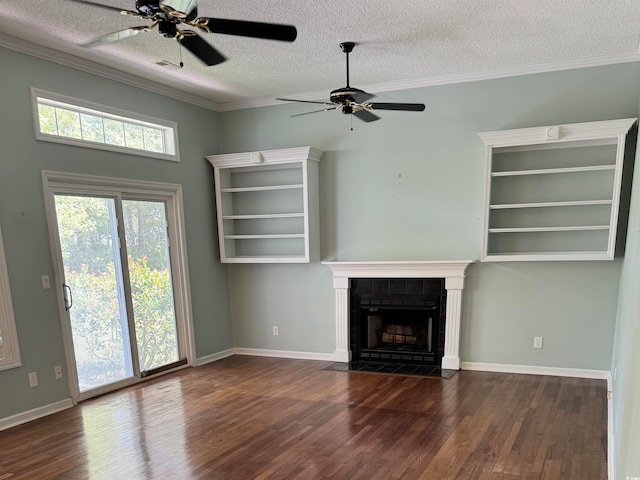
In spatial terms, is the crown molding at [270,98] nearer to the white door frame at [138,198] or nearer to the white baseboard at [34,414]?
the white door frame at [138,198]

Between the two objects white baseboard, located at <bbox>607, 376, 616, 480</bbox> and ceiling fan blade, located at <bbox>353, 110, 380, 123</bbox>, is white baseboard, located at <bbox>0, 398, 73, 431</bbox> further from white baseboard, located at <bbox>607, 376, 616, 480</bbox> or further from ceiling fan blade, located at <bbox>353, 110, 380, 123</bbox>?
white baseboard, located at <bbox>607, 376, 616, 480</bbox>

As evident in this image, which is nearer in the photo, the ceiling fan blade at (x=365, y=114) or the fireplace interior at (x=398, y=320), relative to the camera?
the ceiling fan blade at (x=365, y=114)

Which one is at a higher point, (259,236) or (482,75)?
(482,75)

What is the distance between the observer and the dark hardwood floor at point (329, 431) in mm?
2617

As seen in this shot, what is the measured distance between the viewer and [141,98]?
168 inches

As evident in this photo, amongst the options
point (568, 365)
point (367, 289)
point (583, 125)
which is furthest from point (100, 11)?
point (568, 365)

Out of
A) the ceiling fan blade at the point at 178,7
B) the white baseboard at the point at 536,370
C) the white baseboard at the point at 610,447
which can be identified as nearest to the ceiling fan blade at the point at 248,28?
the ceiling fan blade at the point at 178,7

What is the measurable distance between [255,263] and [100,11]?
304 centimetres

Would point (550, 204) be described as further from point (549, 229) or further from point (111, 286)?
point (111, 286)

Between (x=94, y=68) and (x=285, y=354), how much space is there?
3.70 metres

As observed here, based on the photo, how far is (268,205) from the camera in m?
5.08

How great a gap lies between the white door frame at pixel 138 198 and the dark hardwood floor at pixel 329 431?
528 mm

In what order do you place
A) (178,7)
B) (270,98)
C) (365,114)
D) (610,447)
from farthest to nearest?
(270,98), (365,114), (610,447), (178,7)

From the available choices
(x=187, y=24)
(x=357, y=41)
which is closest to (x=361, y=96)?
(x=357, y=41)
